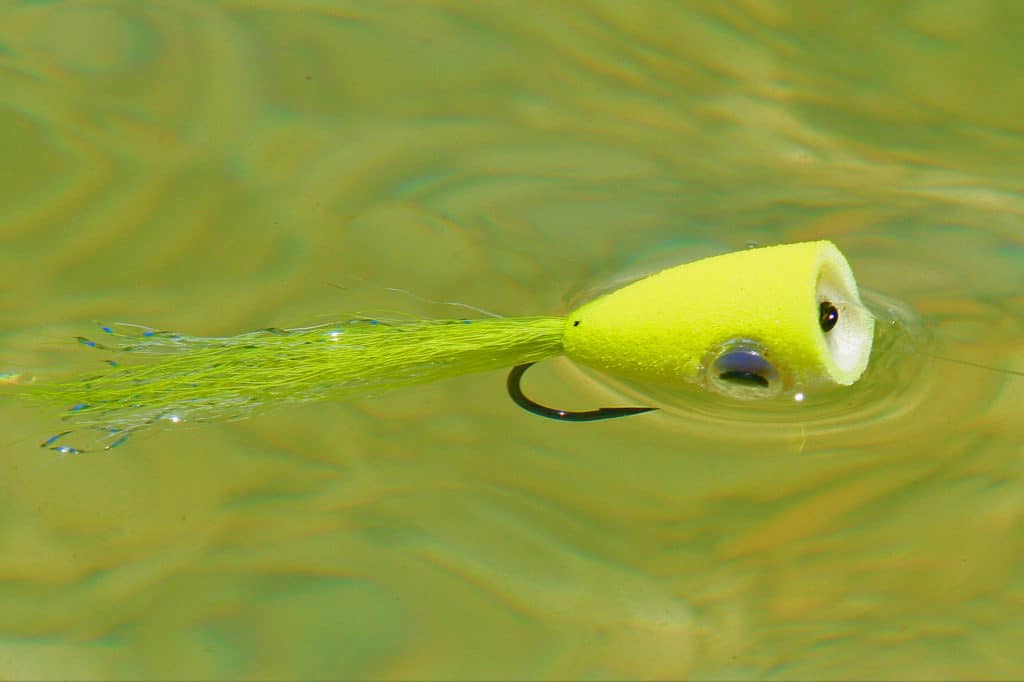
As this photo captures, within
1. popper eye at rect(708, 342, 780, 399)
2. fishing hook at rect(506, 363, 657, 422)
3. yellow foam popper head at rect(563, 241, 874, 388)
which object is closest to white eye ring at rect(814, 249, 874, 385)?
yellow foam popper head at rect(563, 241, 874, 388)

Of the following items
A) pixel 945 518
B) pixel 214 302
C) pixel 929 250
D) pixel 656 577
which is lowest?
pixel 656 577

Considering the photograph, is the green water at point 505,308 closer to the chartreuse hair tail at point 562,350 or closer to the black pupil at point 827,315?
the chartreuse hair tail at point 562,350

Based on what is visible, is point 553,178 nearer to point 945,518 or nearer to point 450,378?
point 450,378

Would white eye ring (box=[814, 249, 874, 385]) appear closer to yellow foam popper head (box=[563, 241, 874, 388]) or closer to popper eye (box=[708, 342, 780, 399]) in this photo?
yellow foam popper head (box=[563, 241, 874, 388])

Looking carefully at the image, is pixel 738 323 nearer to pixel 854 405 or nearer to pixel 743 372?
pixel 743 372

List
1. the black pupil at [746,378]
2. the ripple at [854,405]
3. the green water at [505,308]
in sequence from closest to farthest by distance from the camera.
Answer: the green water at [505,308] < the black pupil at [746,378] < the ripple at [854,405]

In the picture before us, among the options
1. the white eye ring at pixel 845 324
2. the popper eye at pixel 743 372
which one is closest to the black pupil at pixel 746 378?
the popper eye at pixel 743 372

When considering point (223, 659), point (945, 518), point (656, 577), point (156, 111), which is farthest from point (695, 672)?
point (156, 111)
